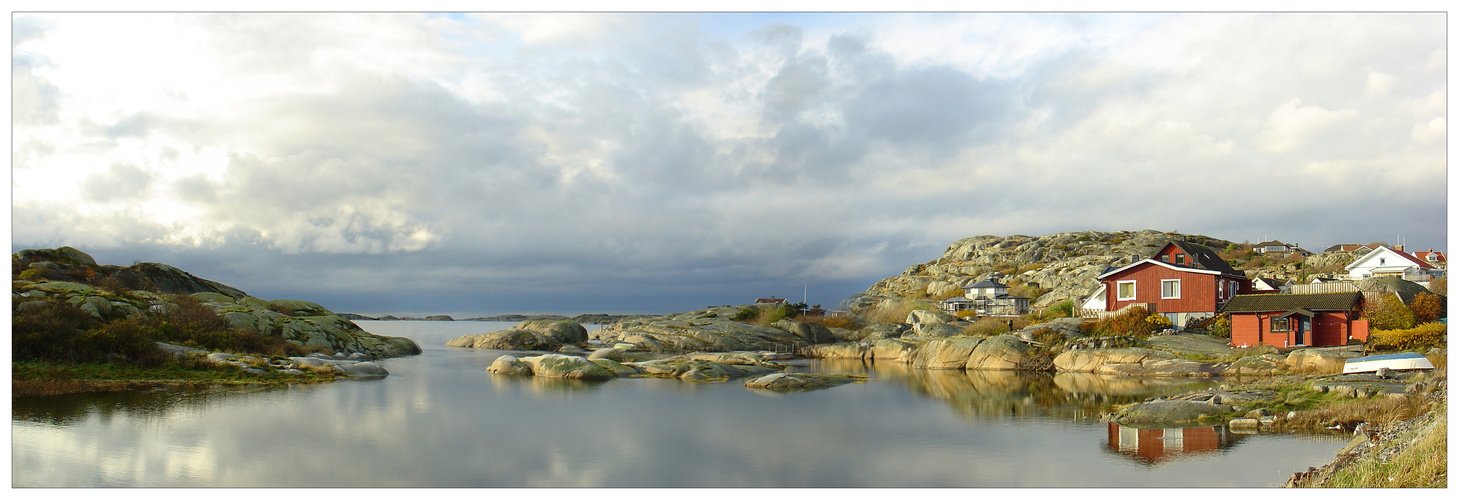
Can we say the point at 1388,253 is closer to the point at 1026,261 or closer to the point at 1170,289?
the point at 1170,289

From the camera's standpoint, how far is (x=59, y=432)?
58.3 feet

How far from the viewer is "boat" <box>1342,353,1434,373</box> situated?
25.0 m

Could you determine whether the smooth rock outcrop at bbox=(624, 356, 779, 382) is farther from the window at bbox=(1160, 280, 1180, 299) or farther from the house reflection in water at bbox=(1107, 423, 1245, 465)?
the window at bbox=(1160, 280, 1180, 299)

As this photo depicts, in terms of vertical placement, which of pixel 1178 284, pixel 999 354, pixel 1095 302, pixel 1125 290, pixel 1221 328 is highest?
pixel 1178 284

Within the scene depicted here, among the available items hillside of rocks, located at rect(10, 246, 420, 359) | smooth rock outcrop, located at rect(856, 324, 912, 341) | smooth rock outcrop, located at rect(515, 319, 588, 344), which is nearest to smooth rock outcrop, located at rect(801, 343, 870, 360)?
smooth rock outcrop, located at rect(856, 324, 912, 341)

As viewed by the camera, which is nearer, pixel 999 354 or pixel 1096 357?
pixel 1096 357

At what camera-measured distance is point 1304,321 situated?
118ft

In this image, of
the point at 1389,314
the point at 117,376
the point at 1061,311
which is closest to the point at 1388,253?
the point at 1061,311

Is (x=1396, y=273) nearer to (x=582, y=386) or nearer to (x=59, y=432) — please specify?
(x=582, y=386)

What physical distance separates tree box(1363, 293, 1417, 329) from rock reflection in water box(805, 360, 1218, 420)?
11.0 meters

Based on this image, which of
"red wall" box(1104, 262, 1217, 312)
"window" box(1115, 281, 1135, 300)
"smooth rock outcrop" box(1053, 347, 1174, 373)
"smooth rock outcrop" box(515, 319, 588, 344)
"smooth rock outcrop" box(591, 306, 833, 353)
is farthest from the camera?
"smooth rock outcrop" box(515, 319, 588, 344)

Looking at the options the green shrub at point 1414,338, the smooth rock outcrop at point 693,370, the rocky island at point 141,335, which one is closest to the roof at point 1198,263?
the green shrub at point 1414,338

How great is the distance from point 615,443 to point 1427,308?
122ft

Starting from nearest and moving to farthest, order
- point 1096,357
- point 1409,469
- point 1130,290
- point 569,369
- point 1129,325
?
point 1409,469 → point 569,369 → point 1096,357 → point 1129,325 → point 1130,290
